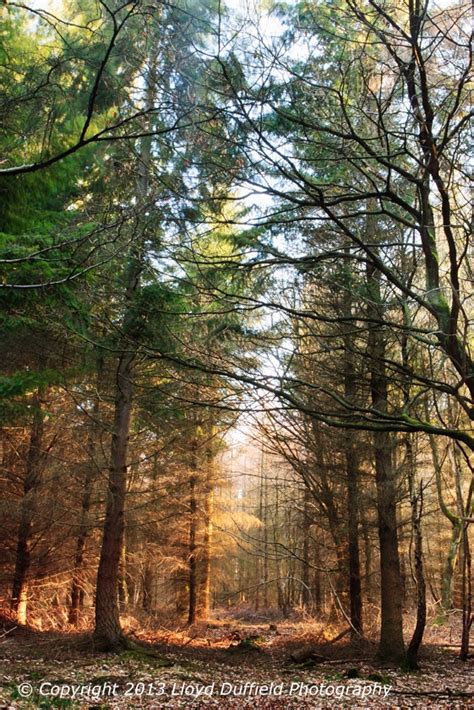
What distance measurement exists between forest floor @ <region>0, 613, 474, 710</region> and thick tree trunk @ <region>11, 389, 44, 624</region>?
777mm

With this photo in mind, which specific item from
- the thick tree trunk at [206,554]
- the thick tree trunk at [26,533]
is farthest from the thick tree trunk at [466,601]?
the thick tree trunk at [26,533]

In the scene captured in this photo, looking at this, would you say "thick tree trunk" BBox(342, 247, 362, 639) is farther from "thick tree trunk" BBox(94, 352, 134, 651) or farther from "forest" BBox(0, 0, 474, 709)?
"thick tree trunk" BBox(94, 352, 134, 651)

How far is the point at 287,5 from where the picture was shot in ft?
14.1

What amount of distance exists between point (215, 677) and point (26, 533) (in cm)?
636

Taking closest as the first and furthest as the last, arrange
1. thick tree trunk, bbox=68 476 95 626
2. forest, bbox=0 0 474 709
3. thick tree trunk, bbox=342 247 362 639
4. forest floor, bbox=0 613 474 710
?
forest, bbox=0 0 474 709 → forest floor, bbox=0 613 474 710 → thick tree trunk, bbox=342 247 362 639 → thick tree trunk, bbox=68 476 95 626

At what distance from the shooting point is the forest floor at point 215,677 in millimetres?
5637

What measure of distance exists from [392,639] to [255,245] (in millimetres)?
7295

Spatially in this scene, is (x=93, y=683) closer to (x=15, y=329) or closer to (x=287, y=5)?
(x=15, y=329)

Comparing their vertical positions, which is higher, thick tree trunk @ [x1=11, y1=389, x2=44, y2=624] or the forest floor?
thick tree trunk @ [x1=11, y1=389, x2=44, y2=624]

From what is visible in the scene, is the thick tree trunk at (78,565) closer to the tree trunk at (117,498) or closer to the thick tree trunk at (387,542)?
the tree trunk at (117,498)

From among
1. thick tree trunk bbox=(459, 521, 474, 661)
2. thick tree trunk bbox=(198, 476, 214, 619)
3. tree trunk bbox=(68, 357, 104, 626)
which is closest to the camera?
thick tree trunk bbox=(459, 521, 474, 661)

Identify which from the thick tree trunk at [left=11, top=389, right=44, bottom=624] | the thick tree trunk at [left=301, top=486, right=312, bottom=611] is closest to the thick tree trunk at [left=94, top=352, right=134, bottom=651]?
the thick tree trunk at [left=11, top=389, right=44, bottom=624]

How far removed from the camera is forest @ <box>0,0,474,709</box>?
381 centimetres

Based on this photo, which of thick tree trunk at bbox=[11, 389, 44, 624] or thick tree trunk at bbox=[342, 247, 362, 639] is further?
thick tree trunk at bbox=[11, 389, 44, 624]
